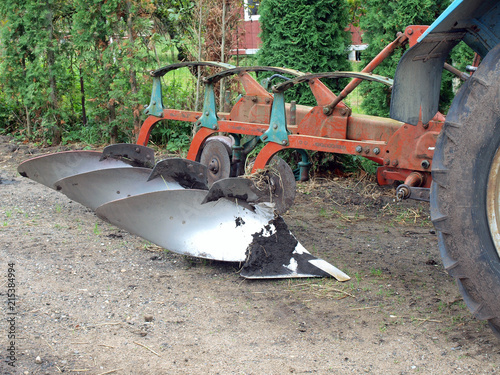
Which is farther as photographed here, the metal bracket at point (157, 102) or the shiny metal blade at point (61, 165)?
the metal bracket at point (157, 102)

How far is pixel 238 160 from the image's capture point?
452cm

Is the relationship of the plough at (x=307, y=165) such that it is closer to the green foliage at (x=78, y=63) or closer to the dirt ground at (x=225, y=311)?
the dirt ground at (x=225, y=311)

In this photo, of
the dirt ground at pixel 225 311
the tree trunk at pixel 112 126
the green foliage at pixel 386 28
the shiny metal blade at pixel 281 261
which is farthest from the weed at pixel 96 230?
the tree trunk at pixel 112 126

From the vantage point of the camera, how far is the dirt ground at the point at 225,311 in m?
2.30

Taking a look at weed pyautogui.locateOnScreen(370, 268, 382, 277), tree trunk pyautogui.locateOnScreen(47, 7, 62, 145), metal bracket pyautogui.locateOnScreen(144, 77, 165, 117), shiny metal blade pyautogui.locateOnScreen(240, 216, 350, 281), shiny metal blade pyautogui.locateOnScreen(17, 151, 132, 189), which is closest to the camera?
shiny metal blade pyautogui.locateOnScreen(240, 216, 350, 281)

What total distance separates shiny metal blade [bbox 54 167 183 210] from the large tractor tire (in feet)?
8.40

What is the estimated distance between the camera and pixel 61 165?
4.59 m

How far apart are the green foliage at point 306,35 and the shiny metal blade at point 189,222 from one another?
9.19ft

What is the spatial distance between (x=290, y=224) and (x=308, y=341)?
1895 mm

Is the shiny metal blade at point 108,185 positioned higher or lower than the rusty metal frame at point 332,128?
lower

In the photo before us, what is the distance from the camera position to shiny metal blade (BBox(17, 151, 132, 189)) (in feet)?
14.8

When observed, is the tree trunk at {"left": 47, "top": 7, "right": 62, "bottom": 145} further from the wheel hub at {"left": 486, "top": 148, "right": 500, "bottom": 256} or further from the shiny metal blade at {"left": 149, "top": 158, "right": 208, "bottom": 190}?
the wheel hub at {"left": 486, "top": 148, "right": 500, "bottom": 256}

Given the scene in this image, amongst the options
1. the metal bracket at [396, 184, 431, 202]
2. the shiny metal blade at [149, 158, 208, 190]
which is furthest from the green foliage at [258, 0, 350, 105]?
the metal bracket at [396, 184, 431, 202]

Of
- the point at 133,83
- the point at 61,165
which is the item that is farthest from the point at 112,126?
the point at 61,165
